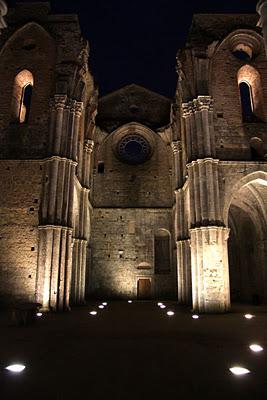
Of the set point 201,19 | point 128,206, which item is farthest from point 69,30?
point 128,206

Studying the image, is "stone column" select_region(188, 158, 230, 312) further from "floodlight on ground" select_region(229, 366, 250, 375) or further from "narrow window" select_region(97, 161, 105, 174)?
"narrow window" select_region(97, 161, 105, 174)

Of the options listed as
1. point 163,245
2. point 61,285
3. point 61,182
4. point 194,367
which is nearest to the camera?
point 194,367

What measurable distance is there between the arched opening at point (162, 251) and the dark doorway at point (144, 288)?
1.22 metres

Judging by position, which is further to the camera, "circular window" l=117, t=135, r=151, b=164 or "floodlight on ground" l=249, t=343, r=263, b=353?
"circular window" l=117, t=135, r=151, b=164

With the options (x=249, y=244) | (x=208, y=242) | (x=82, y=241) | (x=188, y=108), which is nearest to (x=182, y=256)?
(x=249, y=244)

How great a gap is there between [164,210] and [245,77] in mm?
10634

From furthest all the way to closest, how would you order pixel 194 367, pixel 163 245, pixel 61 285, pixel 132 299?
pixel 163 245, pixel 132 299, pixel 61 285, pixel 194 367

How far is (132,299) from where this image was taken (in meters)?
22.6

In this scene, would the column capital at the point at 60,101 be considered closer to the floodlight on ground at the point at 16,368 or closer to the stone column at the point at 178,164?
the stone column at the point at 178,164

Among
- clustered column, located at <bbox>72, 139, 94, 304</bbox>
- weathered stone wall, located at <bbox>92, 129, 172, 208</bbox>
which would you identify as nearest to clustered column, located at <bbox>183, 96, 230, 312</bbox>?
clustered column, located at <bbox>72, 139, 94, 304</bbox>

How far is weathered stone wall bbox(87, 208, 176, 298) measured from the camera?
74.4ft

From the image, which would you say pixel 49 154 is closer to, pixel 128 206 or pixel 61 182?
pixel 61 182

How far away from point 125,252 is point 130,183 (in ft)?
17.7

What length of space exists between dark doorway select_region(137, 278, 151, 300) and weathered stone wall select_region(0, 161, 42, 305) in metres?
10.6
